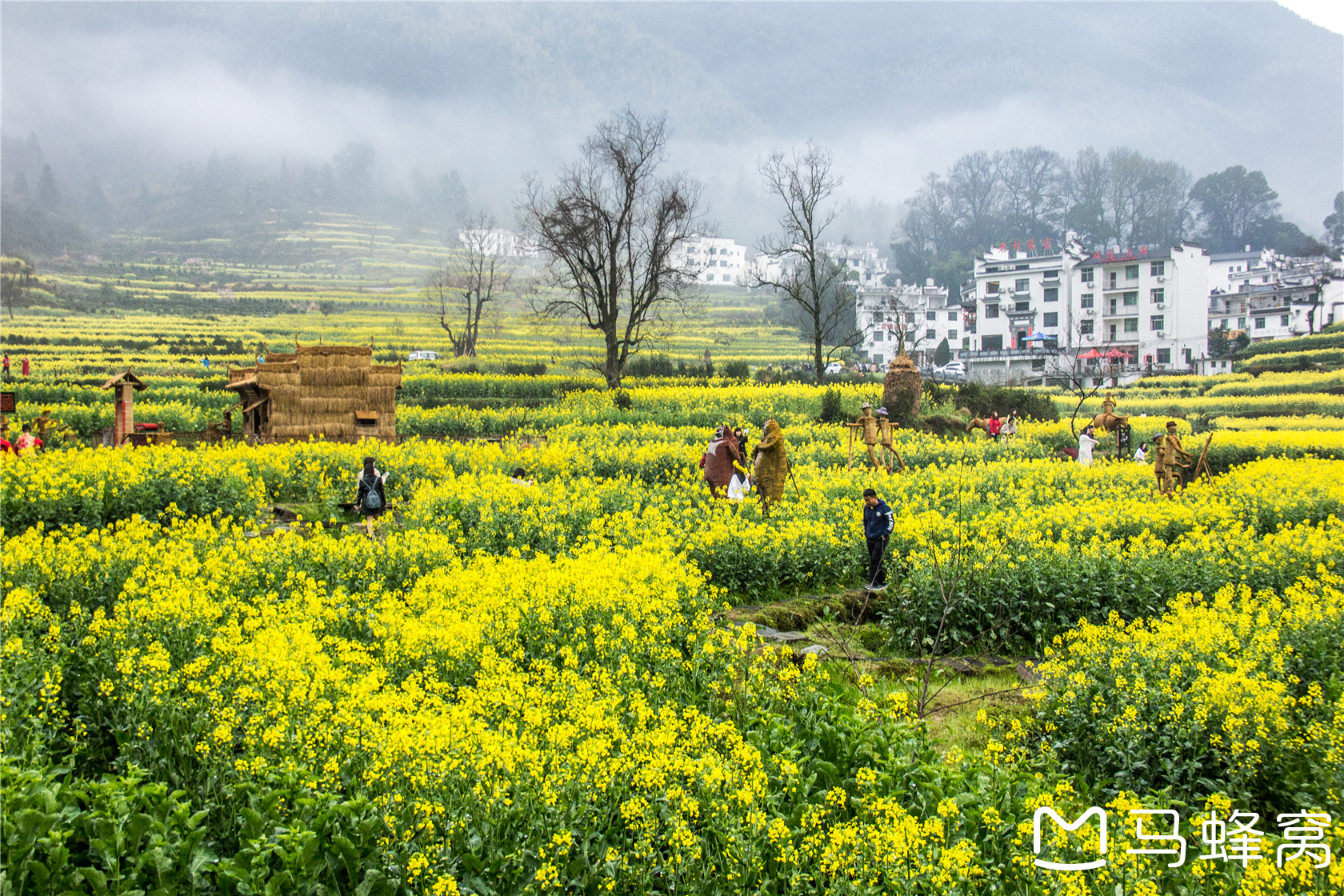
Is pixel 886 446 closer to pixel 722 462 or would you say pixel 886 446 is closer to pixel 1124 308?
pixel 722 462

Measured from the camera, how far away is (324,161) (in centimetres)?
11812

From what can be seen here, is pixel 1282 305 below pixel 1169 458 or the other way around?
the other way around

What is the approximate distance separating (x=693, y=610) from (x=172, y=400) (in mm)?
28596

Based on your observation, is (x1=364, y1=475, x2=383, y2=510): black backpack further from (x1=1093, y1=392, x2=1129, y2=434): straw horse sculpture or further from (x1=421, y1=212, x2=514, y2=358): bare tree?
(x1=421, y1=212, x2=514, y2=358): bare tree

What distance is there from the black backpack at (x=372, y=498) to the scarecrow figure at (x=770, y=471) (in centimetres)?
629

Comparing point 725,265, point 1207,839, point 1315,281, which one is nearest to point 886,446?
point 1207,839

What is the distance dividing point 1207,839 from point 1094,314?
54.5 metres

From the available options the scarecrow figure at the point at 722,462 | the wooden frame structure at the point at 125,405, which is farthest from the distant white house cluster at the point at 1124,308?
the scarecrow figure at the point at 722,462

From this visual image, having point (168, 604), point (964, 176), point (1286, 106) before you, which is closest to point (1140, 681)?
point (168, 604)

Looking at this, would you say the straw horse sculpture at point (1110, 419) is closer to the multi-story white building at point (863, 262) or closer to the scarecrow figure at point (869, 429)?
the scarecrow figure at point (869, 429)

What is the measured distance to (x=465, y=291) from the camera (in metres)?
63.0

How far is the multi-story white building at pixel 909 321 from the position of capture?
66.8 m

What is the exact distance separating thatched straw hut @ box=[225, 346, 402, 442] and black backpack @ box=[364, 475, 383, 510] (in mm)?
9171

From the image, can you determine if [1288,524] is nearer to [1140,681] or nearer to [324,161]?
[1140,681]
